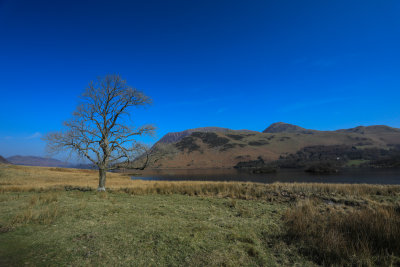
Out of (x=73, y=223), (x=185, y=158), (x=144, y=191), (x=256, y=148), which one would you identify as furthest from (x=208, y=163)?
(x=73, y=223)

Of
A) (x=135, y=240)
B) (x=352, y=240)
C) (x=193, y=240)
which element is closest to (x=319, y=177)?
(x=352, y=240)

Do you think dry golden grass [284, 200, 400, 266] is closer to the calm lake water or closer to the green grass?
the green grass

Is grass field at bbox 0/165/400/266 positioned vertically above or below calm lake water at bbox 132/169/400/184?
above

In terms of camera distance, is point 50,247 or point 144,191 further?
point 144,191

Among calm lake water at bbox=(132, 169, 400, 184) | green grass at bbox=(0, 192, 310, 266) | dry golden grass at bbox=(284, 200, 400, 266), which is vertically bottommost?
calm lake water at bbox=(132, 169, 400, 184)

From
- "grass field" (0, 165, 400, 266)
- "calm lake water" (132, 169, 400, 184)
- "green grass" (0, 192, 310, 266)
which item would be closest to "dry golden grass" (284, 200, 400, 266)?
"grass field" (0, 165, 400, 266)

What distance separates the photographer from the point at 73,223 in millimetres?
7727

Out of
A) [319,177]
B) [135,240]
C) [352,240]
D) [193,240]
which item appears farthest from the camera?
[319,177]

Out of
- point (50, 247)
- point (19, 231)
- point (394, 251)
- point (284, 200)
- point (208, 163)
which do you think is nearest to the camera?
point (394, 251)

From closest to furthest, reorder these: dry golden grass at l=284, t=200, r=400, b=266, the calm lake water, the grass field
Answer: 1. dry golden grass at l=284, t=200, r=400, b=266
2. the grass field
3. the calm lake water

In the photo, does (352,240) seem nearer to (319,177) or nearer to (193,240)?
(193,240)

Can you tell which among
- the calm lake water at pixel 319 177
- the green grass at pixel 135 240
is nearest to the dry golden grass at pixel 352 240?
the green grass at pixel 135 240

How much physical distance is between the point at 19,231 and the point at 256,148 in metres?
187

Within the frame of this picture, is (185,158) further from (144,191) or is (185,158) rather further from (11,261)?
(11,261)
